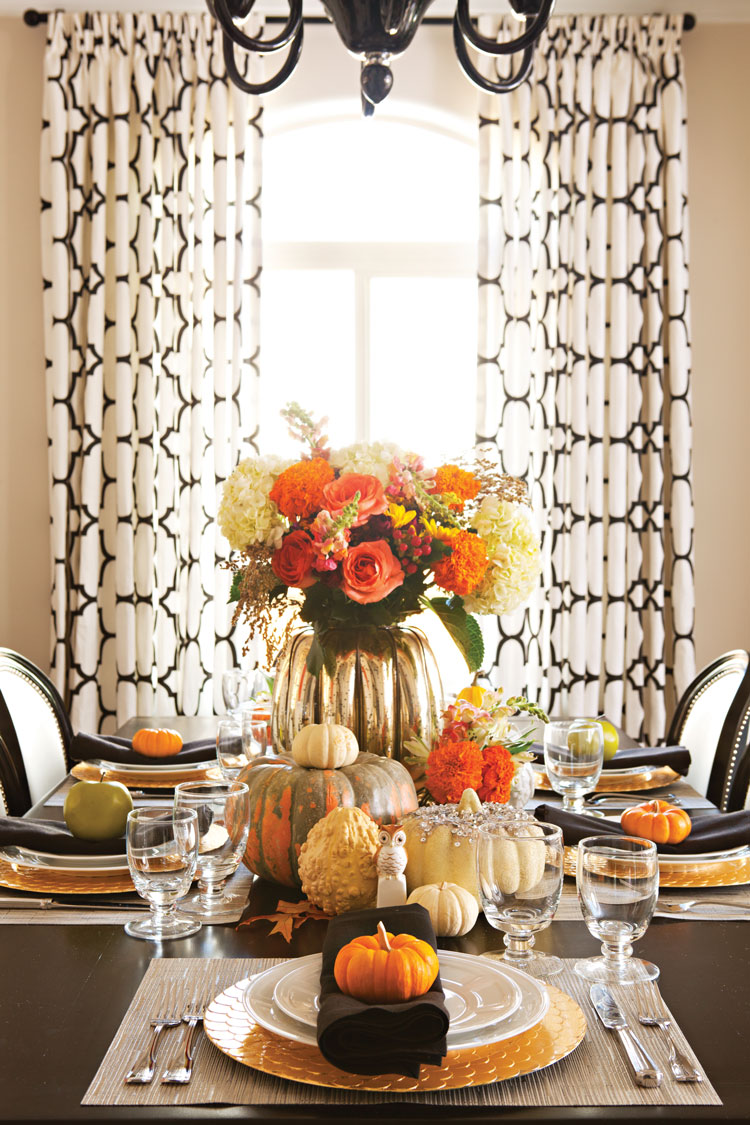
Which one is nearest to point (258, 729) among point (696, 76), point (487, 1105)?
point (487, 1105)

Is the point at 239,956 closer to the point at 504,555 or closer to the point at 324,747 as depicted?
the point at 324,747

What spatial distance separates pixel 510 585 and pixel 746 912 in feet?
1.66

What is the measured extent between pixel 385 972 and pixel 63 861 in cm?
62

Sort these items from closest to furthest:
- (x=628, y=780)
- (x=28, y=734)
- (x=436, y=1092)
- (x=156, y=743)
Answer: (x=436, y=1092)
(x=628, y=780)
(x=156, y=743)
(x=28, y=734)

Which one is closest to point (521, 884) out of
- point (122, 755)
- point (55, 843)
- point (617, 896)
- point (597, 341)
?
point (617, 896)

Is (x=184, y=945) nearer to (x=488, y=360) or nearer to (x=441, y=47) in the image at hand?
(x=488, y=360)

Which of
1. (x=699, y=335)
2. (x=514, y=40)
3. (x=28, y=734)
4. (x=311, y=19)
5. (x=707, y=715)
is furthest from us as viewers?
(x=699, y=335)

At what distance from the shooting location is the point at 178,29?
3627 millimetres

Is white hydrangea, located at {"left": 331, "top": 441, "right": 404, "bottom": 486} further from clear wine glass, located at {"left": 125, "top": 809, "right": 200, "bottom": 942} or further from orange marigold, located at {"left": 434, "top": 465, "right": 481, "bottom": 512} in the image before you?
clear wine glass, located at {"left": 125, "top": 809, "right": 200, "bottom": 942}

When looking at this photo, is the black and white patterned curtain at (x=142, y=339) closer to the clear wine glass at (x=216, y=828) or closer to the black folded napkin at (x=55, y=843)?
the black folded napkin at (x=55, y=843)

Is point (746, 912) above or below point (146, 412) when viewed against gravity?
below

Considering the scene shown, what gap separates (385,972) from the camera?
879 mm

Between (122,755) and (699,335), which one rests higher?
(699,335)

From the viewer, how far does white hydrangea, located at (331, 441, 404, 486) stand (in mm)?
1435
